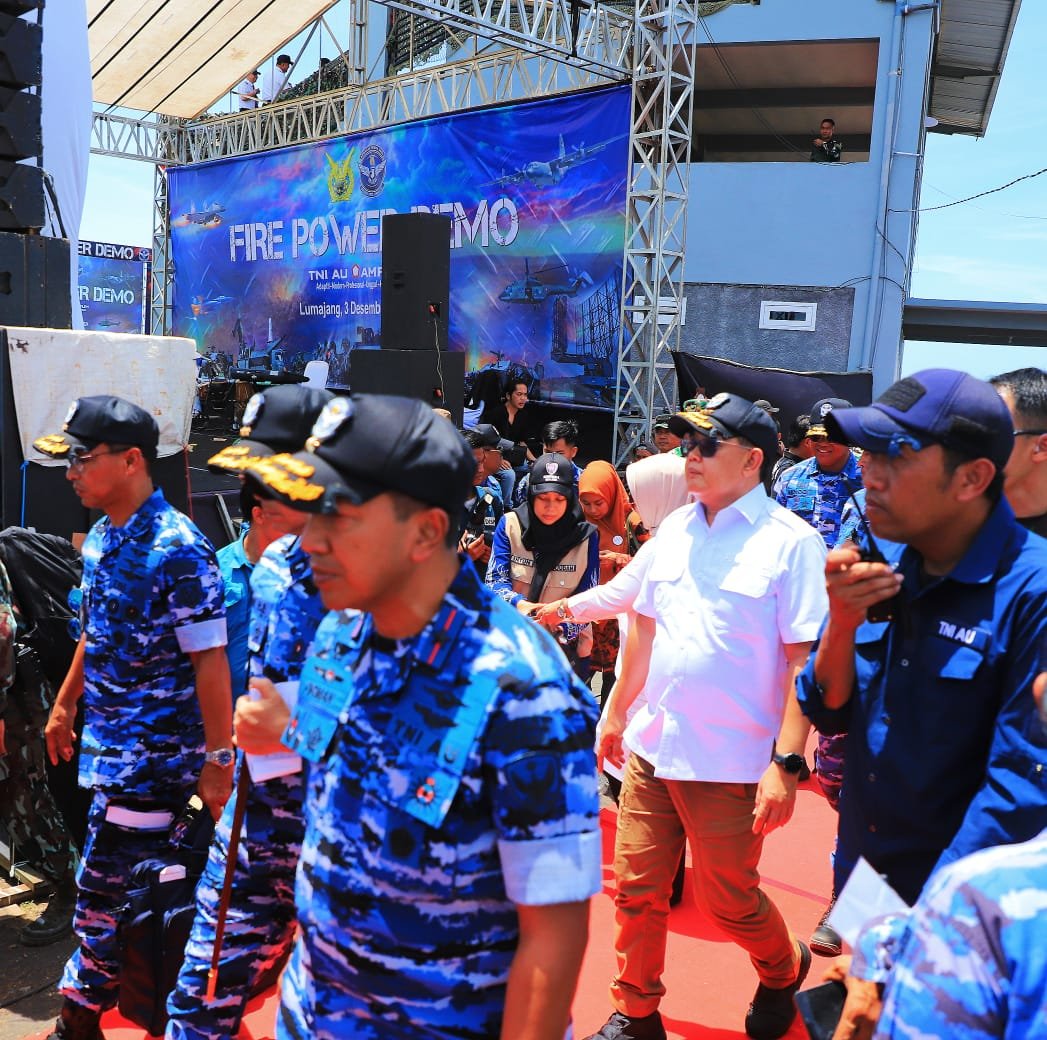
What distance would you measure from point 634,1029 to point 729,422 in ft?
5.73

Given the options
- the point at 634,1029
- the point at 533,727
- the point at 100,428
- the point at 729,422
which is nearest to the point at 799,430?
the point at 729,422

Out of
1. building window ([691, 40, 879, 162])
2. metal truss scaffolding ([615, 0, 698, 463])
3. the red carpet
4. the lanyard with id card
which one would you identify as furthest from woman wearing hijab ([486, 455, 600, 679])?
building window ([691, 40, 879, 162])

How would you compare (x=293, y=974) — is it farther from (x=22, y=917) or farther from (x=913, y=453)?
(x=22, y=917)

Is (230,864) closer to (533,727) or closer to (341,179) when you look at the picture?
(533,727)

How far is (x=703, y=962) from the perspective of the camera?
3.69 metres

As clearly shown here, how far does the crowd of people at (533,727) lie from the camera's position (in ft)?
4.71

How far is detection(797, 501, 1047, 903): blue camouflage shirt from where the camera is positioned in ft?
5.57

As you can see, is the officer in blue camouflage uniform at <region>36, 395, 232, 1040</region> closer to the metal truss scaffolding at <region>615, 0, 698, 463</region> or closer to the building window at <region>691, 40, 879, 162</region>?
the metal truss scaffolding at <region>615, 0, 698, 463</region>

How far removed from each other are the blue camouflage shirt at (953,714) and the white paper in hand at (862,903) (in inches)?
12.3

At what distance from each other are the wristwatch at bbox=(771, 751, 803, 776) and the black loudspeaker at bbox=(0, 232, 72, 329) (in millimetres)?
4572

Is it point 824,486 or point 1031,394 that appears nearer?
point 1031,394

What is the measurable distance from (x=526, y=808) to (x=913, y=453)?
936mm

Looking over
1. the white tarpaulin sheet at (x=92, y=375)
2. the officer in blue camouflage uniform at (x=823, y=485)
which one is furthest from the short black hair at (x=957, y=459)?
the officer in blue camouflage uniform at (x=823, y=485)

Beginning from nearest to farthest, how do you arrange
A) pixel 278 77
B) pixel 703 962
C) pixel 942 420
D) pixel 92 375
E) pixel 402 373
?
1. pixel 942 420
2. pixel 703 962
3. pixel 92 375
4. pixel 402 373
5. pixel 278 77
